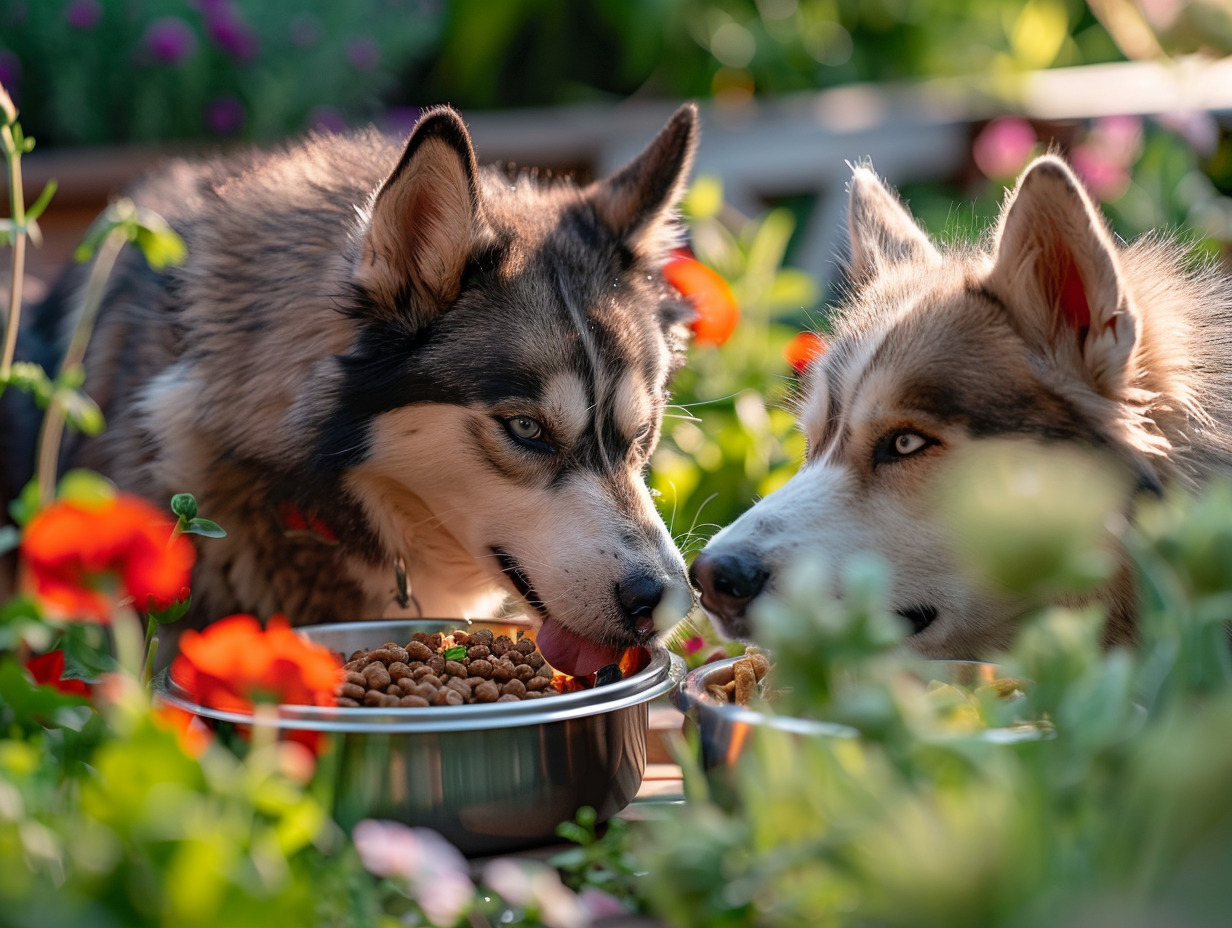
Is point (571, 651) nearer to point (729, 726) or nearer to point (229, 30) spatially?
point (729, 726)

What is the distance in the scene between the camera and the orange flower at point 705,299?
2912mm

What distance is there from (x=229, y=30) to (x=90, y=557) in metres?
4.98

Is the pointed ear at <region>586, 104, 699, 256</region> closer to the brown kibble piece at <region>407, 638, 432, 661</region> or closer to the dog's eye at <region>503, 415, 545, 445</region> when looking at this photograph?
the dog's eye at <region>503, 415, 545, 445</region>

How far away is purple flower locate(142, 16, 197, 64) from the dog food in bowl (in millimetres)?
4301

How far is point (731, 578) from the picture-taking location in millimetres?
1676

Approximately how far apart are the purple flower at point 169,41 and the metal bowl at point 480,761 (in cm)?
453

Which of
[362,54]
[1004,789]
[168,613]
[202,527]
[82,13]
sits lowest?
[168,613]

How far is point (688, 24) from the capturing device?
6707 mm

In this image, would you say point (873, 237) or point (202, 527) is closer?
point (202, 527)

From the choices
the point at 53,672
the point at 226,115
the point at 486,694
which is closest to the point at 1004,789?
the point at 486,694

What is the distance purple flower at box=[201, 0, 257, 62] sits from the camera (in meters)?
5.30

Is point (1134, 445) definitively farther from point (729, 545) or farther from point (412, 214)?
point (412, 214)

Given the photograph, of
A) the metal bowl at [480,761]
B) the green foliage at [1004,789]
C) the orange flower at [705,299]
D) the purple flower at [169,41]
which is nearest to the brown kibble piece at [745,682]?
the metal bowl at [480,761]

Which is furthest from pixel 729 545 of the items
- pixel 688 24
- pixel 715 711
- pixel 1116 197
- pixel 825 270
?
pixel 688 24
